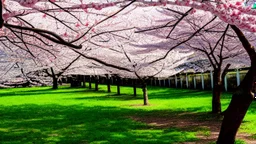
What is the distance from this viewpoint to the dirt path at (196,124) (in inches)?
361

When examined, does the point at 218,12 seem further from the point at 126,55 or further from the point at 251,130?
the point at 126,55

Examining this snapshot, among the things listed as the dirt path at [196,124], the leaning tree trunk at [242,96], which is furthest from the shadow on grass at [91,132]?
the leaning tree trunk at [242,96]

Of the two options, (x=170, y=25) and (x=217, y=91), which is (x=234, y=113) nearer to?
(x=170, y=25)

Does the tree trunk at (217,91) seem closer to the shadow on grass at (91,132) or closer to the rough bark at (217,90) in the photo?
the rough bark at (217,90)

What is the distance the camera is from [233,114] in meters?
6.21

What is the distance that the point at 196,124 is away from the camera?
39.5 feet

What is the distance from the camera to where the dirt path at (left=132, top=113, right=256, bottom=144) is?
9.18 metres

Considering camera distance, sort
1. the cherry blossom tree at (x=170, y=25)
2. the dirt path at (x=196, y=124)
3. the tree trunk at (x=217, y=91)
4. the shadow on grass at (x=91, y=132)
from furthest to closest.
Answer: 1. the tree trunk at (x=217, y=91)
2. the shadow on grass at (x=91, y=132)
3. the dirt path at (x=196, y=124)
4. the cherry blossom tree at (x=170, y=25)

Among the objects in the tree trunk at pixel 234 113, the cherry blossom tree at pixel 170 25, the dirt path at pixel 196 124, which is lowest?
the dirt path at pixel 196 124

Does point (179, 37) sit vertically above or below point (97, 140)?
above

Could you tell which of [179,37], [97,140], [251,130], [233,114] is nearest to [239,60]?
[179,37]

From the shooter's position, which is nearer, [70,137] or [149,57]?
[70,137]

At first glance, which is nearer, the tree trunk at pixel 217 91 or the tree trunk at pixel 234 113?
the tree trunk at pixel 234 113

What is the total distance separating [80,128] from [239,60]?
8079mm
